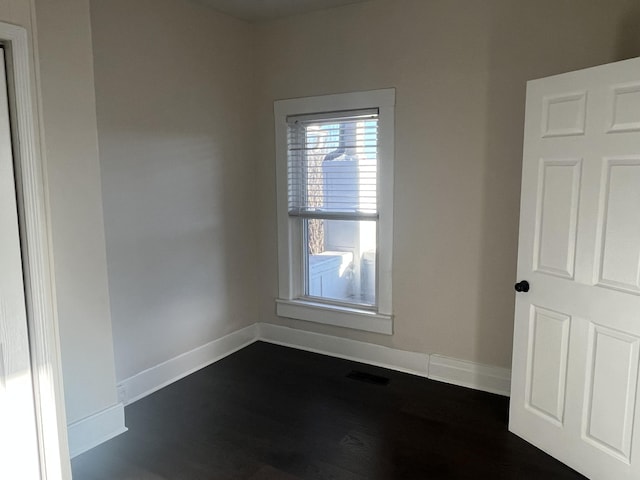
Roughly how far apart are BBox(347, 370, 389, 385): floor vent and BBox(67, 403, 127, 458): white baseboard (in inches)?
61.4

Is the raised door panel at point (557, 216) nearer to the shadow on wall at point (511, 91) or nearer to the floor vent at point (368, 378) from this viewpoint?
the shadow on wall at point (511, 91)

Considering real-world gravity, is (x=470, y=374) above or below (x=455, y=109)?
below

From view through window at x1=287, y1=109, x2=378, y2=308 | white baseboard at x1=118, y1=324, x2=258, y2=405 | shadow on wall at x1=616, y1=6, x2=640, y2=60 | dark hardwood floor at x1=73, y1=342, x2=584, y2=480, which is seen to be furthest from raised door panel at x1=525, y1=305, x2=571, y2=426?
white baseboard at x1=118, y1=324, x2=258, y2=405

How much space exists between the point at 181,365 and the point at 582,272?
8.76 feet

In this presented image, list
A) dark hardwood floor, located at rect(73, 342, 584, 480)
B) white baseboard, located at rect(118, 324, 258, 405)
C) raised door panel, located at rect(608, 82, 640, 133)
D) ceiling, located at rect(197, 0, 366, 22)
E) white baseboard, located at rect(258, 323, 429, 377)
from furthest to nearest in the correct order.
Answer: white baseboard, located at rect(258, 323, 429, 377)
ceiling, located at rect(197, 0, 366, 22)
white baseboard, located at rect(118, 324, 258, 405)
dark hardwood floor, located at rect(73, 342, 584, 480)
raised door panel, located at rect(608, 82, 640, 133)

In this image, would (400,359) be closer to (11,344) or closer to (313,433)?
(313,433)

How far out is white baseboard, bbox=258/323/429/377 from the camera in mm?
3541

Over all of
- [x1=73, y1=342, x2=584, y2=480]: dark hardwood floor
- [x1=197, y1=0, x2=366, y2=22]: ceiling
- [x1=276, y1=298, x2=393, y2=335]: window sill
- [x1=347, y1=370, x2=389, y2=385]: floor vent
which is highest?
[x1=197, y1=0, x2=366, y2=22]: ceiling

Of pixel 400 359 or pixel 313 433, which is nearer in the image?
pixel 313 433

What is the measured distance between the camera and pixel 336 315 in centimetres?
382

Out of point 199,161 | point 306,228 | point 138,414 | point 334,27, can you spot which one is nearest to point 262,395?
point 138,414

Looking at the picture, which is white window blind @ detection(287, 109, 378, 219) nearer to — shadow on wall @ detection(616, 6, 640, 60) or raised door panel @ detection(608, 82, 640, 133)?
shadow on wall @ detection(616, 6, 640, 60)

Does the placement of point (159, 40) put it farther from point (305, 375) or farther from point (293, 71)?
point (305, 375)

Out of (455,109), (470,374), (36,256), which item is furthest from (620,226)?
(36,256)
